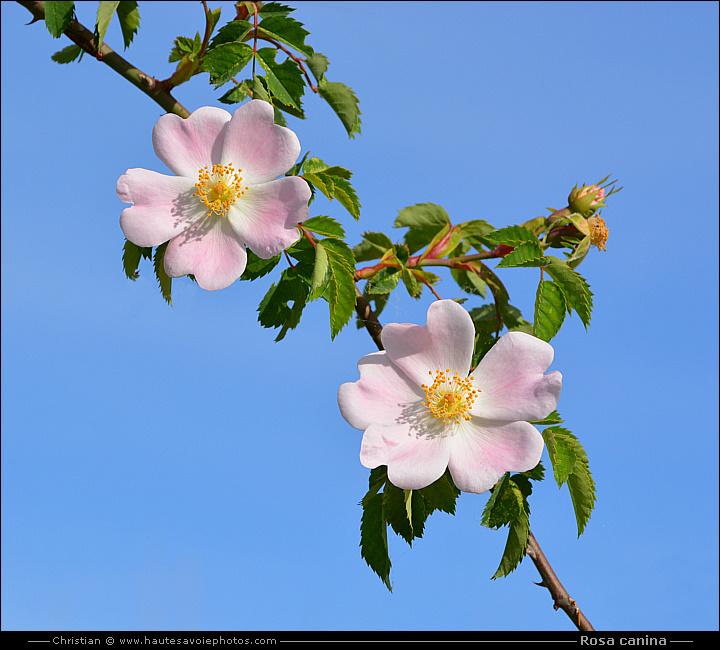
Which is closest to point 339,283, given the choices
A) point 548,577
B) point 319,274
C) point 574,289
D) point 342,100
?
point 319,274

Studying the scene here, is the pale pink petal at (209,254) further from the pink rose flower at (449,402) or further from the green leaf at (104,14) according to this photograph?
the green leaf at (104,14)

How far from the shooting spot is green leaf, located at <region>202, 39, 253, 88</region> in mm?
1675

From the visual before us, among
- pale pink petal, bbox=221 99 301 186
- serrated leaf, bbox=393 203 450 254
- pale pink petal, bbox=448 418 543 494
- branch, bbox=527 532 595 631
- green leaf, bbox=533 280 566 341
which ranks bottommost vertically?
branch, bbox=527 532 595 631

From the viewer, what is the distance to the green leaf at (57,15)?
5.12 feet

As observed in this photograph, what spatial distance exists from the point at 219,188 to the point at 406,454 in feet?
2.38

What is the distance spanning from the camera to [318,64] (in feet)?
6.21

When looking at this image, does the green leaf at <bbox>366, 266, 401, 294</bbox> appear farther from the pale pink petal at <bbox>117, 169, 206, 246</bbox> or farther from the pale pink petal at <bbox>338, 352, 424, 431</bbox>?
the pale pink petal at <bbox>117, 169, 206, 246</bbox>

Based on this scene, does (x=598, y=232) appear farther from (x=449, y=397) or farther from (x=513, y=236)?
(x=449, y=397)

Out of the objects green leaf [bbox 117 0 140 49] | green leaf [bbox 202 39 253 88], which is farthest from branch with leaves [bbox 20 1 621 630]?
green leaf [bbox 117 0 140 49]

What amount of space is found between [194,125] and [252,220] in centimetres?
25

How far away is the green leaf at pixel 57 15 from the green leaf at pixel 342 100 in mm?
681

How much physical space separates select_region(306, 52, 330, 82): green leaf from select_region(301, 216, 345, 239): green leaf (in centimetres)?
51

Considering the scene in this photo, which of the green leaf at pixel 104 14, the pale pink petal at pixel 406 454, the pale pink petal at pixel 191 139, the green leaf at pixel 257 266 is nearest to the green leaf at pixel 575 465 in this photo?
the pale pink petal at pixel 406 454
